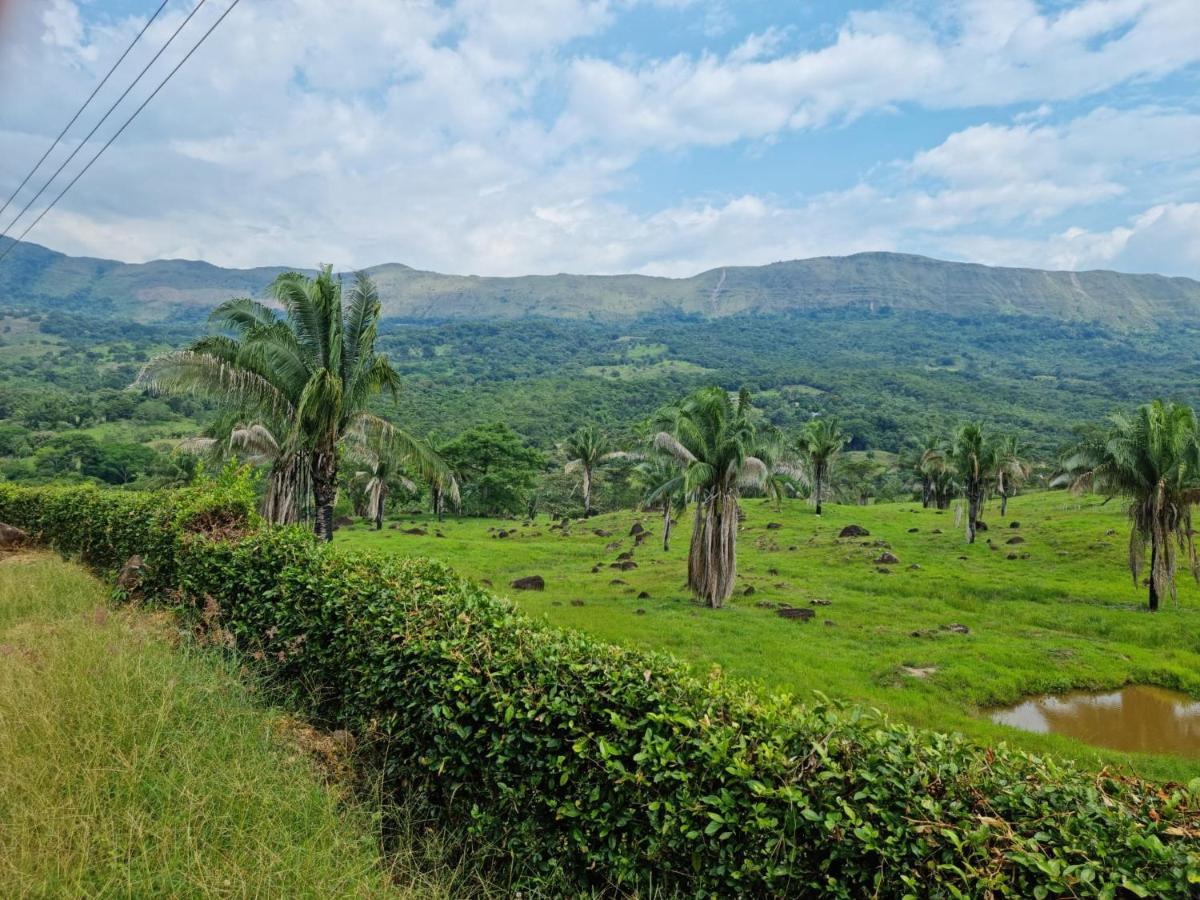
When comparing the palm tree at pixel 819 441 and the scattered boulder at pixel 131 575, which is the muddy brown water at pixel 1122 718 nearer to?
the scattered boulder at pixel 131 575

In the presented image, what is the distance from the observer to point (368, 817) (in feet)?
16.8

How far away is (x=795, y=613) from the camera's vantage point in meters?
25.1

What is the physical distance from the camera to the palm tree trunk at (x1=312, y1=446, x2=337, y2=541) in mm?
16016

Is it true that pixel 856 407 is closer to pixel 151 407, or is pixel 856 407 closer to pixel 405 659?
pixel 151 407

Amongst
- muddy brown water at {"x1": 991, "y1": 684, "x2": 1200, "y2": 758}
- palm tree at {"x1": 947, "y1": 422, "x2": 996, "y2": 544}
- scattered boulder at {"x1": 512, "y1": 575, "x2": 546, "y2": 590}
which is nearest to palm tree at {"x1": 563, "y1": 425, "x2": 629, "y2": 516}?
palm tree at {"x1": 947, "y1": 422, "x2": 996, "y2": 544}

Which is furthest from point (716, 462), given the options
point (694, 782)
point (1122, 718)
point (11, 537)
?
point (694, 782)

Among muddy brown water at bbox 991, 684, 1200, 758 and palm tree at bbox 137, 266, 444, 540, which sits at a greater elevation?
palm tree at bbox 137, 266, 444, 540

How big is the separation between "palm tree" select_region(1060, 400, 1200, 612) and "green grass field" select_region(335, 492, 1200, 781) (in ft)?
8.50

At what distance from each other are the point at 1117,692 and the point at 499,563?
2729cm

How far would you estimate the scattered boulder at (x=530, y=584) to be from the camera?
97.4 feet

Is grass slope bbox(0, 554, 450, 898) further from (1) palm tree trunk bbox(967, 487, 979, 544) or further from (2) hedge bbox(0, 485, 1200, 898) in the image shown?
(1) palm tree trunk bbox(967, 487, 979, 544)

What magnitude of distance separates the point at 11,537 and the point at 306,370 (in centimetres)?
878

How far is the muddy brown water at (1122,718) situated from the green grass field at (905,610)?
1.57 ft

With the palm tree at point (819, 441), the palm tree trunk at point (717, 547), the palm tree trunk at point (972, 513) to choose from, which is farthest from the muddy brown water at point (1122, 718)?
the palm tree at point (819, 441)
